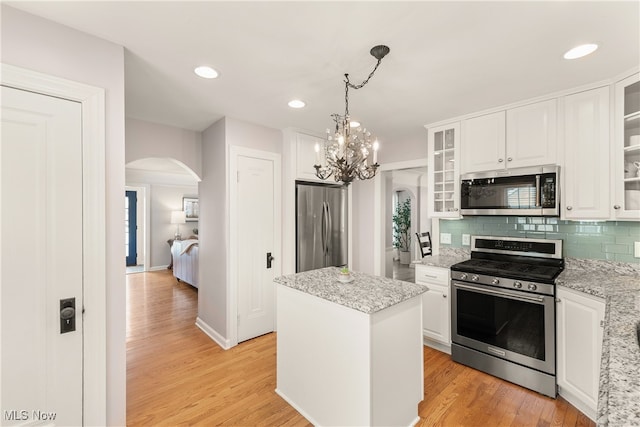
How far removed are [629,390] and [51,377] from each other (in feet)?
8.11

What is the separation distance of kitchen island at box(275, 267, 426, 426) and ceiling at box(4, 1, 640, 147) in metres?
1.57

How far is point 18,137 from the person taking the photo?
1.45 m

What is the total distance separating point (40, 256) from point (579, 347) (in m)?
3.52

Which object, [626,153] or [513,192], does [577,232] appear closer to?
[513,192]

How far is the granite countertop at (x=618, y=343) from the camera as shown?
2.15 feet

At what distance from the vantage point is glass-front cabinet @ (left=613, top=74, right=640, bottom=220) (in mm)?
2078

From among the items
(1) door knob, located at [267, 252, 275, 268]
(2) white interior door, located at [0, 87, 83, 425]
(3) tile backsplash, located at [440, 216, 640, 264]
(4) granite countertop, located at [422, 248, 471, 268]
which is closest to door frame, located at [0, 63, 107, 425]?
(2) white interior door, located at [0, 87, 83, 425]

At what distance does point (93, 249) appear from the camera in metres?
1.65

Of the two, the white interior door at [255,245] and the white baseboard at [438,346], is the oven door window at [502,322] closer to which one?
the white baseboard at [438,346]

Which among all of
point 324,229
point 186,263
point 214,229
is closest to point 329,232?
point 324,229

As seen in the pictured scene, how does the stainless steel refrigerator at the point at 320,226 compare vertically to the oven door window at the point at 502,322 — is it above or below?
above

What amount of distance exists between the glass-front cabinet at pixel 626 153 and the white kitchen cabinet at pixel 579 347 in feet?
2.54

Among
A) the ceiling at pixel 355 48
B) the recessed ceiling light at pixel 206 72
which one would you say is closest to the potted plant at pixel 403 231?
the ceiling at pixel 355 48

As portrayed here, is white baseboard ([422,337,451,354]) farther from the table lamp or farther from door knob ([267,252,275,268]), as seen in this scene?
the table lamp
